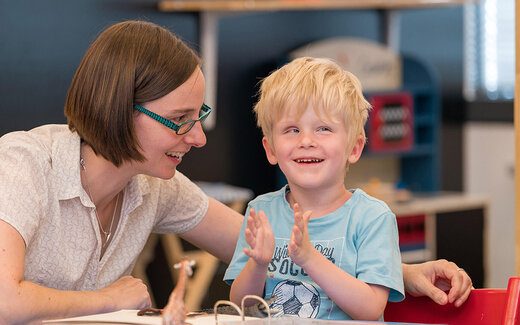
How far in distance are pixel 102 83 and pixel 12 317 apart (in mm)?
476

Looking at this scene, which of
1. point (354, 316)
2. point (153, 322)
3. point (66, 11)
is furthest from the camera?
point (66, 11)

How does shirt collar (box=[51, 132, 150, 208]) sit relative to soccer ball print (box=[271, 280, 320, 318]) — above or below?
above

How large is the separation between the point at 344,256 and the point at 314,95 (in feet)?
0.95

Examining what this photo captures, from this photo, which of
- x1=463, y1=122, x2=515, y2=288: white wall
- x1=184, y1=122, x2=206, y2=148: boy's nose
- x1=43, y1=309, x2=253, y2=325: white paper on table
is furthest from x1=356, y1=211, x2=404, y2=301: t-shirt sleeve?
x1=463, y1=122, x2=515, y2=288: white wall

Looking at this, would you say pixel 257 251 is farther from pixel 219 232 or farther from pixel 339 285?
pixel 219 232

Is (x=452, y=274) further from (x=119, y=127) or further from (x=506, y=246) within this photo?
(x=506, y=246)

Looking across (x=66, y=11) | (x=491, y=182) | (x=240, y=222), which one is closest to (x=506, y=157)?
(x=491, y=182)

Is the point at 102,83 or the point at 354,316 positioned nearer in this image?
the point at 354,316

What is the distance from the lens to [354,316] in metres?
1.28

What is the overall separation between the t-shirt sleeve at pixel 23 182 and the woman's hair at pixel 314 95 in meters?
0.44

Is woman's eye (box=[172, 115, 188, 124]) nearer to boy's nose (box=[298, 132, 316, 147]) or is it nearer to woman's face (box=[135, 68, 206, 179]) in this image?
woman's face (box=[135, 68, 206, 179])

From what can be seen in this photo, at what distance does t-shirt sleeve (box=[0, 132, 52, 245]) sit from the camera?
1374 mm

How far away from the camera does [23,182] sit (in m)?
1.42

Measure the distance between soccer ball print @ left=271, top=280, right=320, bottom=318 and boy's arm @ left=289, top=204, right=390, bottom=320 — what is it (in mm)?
62
